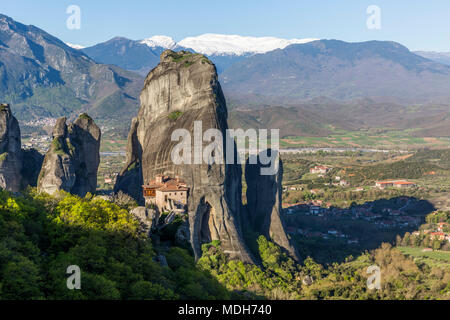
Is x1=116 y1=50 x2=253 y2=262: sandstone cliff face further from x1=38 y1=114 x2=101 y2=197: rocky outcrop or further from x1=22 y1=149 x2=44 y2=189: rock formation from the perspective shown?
x1=22 y1=149 x2=44 y2=189: rock formation

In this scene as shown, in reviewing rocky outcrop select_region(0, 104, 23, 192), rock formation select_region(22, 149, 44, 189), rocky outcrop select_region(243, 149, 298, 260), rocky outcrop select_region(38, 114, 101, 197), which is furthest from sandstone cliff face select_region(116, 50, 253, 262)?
rocky outcrop select_region(0, 104, 23, 192)

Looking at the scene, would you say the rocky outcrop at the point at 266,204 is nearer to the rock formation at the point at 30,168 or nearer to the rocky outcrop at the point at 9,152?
the rock formation at the point at 30,168

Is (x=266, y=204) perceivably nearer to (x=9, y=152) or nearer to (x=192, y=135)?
(x=192, y=135)

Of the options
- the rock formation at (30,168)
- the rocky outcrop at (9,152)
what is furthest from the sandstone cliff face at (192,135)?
the rocky outcrop at (9,152)
